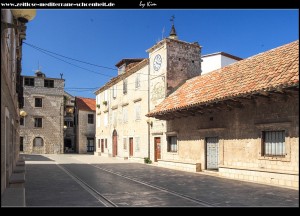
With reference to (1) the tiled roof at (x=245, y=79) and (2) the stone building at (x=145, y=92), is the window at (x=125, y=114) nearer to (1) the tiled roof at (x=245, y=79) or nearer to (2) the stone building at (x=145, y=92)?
(2) the stone building at (x=145, y=92)

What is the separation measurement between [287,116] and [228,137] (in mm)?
3778

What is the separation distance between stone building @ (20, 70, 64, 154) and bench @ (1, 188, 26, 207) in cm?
3505

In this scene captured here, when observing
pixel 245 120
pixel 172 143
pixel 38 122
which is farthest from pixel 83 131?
pixel 245 120

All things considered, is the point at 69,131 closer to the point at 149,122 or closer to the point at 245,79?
the point at 149,122

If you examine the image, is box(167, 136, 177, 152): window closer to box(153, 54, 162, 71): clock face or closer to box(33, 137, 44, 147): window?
box(153, 54, 162, 71): clock face

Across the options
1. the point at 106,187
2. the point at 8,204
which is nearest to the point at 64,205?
the point at 8,204

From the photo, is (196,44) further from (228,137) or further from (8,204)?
(8,204)

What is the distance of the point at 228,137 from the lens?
1570 cm

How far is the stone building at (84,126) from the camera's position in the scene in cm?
4578

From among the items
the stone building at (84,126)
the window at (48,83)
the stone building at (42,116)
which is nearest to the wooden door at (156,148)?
the stone building at (42,116)

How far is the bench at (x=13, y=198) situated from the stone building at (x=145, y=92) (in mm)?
14029

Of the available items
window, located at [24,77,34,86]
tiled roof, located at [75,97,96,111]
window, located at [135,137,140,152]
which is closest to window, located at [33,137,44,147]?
tiled roof, located at [75,97,96,111]

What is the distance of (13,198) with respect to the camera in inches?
320

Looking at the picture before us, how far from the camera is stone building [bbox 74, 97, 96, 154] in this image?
4578 centimetres
